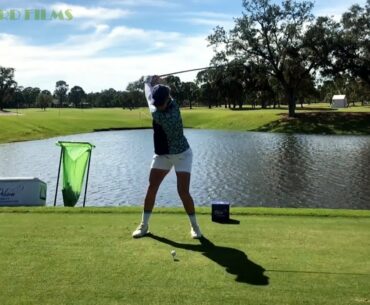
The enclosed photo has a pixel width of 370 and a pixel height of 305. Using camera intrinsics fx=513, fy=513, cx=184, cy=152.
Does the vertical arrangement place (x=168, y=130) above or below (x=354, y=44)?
below

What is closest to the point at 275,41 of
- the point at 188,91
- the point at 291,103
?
the point at 291,103

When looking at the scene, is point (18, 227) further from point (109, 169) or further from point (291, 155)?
point (291, 155)

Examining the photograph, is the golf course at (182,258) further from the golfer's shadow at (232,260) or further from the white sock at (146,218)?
the white sock at (146,218)

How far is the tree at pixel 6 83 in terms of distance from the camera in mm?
145125

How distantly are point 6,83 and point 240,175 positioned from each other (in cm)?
13446

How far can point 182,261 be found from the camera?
6.22 meters

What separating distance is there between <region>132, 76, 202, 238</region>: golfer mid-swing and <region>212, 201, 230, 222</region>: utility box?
100 cm

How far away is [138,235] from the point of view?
292 inches

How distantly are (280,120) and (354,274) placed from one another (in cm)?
6425

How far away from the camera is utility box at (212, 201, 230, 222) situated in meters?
8.60

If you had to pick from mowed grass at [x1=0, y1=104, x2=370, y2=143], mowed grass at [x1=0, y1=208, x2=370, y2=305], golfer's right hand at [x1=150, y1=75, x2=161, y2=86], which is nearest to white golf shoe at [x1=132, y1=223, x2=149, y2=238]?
mowed grass at [x1=0, y1=208, x2=370, y2=305]

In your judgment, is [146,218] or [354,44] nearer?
[146,218]

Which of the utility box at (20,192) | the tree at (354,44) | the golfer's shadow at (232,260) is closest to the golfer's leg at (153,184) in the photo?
the golfer's shadow at (232,260)

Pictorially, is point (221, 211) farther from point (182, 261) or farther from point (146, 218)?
point (182, 261)
